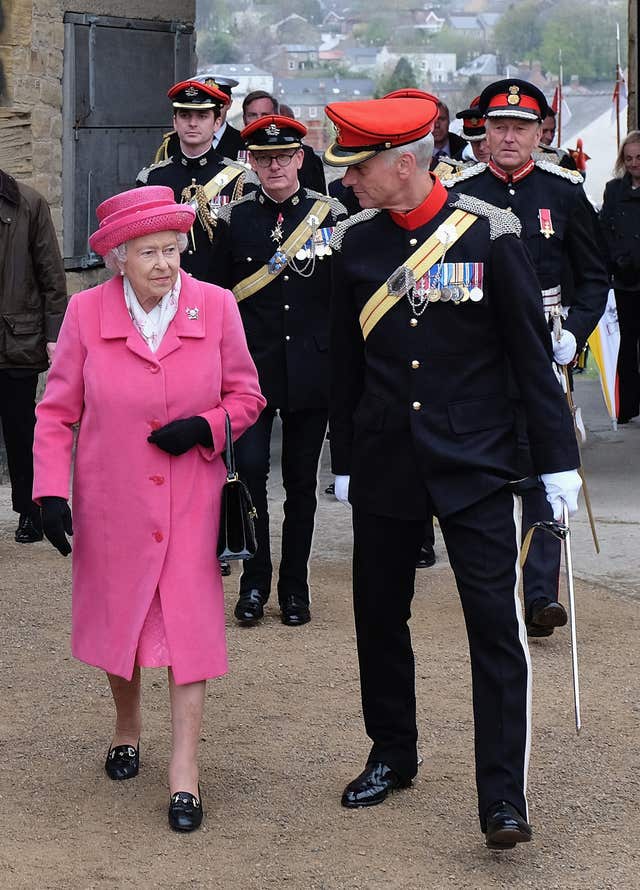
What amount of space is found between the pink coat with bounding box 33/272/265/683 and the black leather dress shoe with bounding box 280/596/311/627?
1.90 m

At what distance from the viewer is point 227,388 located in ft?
14.9

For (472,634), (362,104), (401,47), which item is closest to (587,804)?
(472,634)

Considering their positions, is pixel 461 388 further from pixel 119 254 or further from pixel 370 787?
pixel 370 787

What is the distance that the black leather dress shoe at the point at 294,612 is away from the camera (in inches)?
250

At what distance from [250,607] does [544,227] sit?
5.90 ft

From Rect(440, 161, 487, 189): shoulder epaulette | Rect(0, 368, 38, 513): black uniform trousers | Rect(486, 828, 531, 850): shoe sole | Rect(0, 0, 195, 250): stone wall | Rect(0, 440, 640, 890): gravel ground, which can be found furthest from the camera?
Rect(0, 0, 195, 250): stone wall

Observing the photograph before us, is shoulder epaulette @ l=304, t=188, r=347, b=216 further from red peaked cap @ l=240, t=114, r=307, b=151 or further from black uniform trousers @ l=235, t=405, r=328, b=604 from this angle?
black uniform trousers @ l=235, t=405, r=328, b=604

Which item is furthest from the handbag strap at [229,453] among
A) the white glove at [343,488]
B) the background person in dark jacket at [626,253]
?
the background person in dark jacket at [626,253]

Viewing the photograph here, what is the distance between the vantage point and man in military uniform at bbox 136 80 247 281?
684 centimetres

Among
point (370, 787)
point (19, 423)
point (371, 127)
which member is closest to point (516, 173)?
point (371, 127)

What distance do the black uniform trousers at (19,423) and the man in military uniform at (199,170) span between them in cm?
124

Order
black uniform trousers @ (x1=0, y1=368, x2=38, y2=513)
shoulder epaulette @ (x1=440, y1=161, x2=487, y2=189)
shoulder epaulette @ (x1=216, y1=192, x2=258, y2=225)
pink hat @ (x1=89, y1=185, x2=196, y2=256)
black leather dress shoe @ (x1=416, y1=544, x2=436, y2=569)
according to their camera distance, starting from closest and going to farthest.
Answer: pink hat @ (x1=89, y1=185, x2=196, y2=256) → shoulder epaulette @ (x1=440, y1=161, x2=487, y2=189) → shoulder epaulette @ (x1=216, y1=192, x2=258, y2=225) → black leather dress shoe @ (x1=416, y1=544, x2=436, y2=569) → black uniform trousers @ (x1=0, y1=368, x2=38, y2=513)

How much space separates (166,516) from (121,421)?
0.90 feet

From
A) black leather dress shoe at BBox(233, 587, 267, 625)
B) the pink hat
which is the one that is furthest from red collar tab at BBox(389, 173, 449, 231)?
black leather dress shoe at BBox(233, 587, 267, 625)
